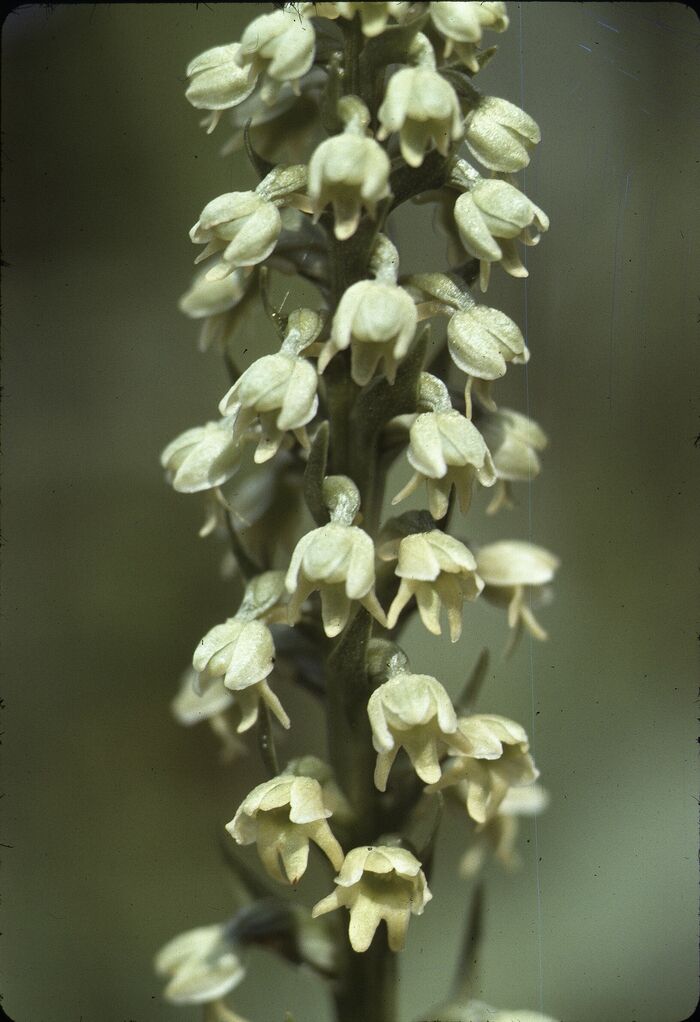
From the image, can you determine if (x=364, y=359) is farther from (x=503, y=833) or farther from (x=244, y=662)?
(x=503, y=833)

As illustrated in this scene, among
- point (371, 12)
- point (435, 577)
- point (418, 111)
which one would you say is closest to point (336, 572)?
point (435, 577)

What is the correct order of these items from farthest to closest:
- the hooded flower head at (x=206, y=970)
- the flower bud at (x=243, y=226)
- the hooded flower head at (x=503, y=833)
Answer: the hooded flower head at (x=503, y=833) < the hooded flower head at (x=206, y=970) < the flower bud at (x=243, y=226)

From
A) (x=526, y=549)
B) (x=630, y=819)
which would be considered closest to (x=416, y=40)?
(x=526, y=549)

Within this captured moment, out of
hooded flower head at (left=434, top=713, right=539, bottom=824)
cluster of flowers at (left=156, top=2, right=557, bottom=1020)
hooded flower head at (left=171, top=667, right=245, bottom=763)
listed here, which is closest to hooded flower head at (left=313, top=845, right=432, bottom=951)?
cluster of flowers at (left=156, top=2, right=557, bottom=1020)

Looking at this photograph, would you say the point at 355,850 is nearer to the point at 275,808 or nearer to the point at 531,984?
the point at 275,808

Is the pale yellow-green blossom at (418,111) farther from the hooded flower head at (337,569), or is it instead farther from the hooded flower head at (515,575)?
the hooded flower head at (515,575)

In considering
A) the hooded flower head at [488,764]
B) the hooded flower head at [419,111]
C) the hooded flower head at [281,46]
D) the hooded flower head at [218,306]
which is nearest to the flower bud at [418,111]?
the hooded flower head at [419,111]
